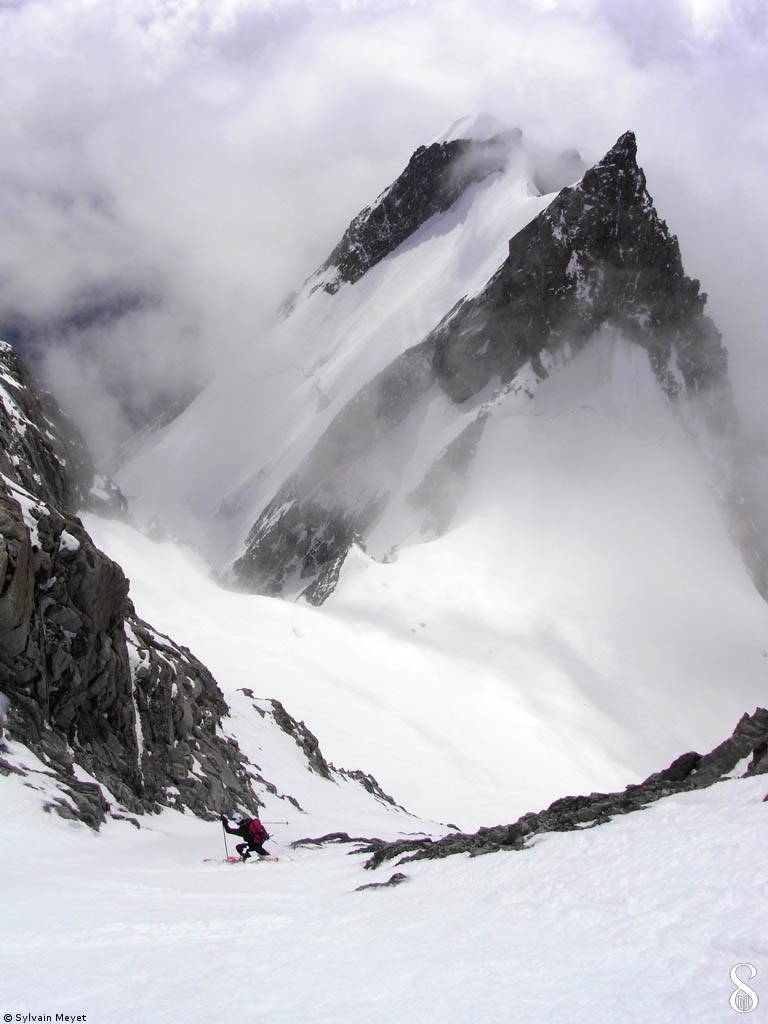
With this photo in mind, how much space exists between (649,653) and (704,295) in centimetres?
9890

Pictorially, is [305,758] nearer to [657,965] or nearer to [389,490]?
[657,965]

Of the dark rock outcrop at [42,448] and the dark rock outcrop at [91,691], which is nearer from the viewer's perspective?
the dark rock outcrop at [91,691]

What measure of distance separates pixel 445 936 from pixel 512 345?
5686 inches

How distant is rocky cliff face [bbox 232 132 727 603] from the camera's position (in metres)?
146

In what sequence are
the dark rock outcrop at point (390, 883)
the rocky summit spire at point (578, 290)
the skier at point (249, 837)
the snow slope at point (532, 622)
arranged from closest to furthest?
the dark rock outcrop at point (390, 883) < the skier at point (249, 837) < the snow slope at point (532, 622) < the rocky summit spire at point (578, 290)

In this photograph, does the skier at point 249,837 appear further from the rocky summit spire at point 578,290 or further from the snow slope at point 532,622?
the rocky summit spire at point 578,290

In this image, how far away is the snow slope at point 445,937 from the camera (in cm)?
598

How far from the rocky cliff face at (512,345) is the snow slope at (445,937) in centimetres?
12640

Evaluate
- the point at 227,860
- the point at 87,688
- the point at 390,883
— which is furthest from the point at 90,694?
the point at 390,883

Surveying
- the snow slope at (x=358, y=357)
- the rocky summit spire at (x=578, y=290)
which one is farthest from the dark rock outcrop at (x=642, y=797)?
the snow slope at (x=358, y=357)

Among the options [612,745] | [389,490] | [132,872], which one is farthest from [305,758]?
[389,490]

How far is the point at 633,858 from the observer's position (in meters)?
9.28

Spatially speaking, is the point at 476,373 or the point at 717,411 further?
the point at 717,411

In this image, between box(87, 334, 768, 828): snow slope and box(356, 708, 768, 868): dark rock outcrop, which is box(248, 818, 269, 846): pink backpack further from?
box(87, 334, 768, 828): snow slope
